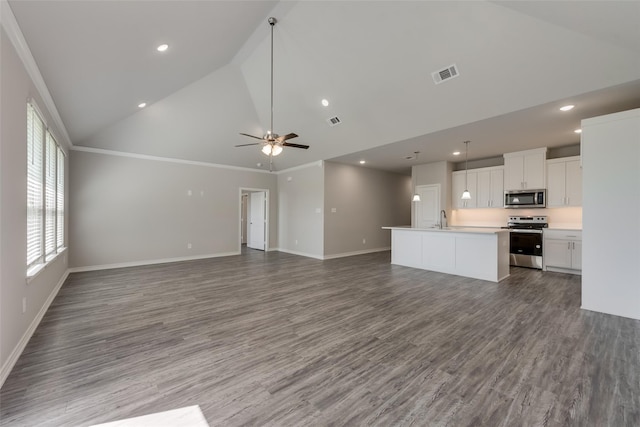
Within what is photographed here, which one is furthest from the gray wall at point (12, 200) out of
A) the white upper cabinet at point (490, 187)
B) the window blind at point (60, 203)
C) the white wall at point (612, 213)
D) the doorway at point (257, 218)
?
the white upper cabinet at point (490, 187)

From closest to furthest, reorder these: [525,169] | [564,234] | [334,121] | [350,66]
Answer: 1. [350,66]
2. [564,234]
3. [334,121]
4. [525,169]

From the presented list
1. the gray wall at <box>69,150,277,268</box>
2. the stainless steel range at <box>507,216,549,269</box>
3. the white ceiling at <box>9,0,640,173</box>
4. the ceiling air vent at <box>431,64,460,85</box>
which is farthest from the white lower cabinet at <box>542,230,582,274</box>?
the gray wall at <box>69,150,277,268</box>

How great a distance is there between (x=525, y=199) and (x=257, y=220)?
744 centimetres

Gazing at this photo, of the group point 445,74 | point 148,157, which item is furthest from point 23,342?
point 445,74

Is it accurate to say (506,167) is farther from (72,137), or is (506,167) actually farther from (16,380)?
(72,137)

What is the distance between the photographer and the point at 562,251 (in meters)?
5.40

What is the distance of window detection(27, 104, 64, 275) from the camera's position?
2707mm

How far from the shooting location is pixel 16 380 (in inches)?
77.3

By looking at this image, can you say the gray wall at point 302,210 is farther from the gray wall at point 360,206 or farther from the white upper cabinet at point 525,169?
the white upper cabinet at point 525,169

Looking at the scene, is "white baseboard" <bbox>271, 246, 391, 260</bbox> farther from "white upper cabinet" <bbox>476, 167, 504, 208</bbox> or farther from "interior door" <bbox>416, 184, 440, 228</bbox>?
"white upper cabinet" <bbox>476, 167, 504, 208</bbox>

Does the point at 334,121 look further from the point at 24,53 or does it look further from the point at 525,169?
the point at 525,169

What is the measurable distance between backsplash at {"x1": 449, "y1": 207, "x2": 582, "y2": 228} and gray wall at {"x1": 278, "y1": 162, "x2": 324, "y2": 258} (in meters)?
3.75

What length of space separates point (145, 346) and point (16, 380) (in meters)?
0.81

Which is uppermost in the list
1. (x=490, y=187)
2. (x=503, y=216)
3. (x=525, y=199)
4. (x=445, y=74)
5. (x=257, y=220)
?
(x=445, y=74)
